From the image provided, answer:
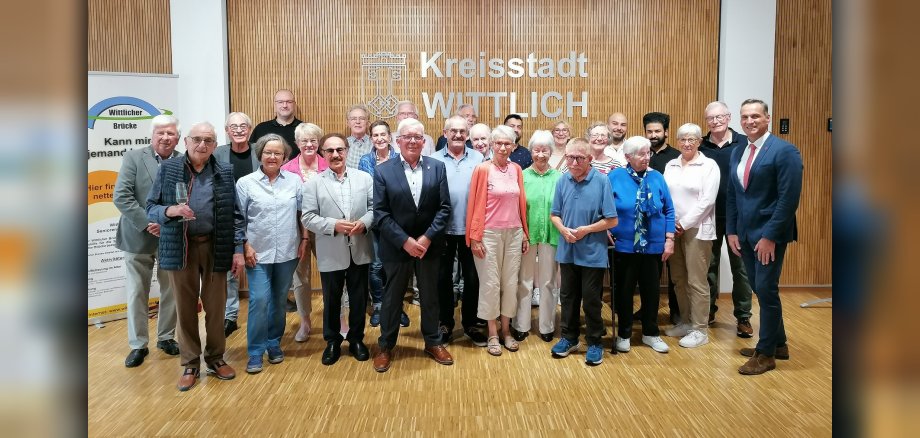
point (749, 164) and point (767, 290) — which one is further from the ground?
point (749, 164)

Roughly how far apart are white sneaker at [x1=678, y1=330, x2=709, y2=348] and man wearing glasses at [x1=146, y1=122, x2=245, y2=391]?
3229mm

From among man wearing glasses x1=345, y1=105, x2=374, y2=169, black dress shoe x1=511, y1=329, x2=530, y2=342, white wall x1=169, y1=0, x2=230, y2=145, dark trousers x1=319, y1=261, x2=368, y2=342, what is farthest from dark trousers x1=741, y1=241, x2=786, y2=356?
white wall x1=169, y1=0, x2=230, y2=145

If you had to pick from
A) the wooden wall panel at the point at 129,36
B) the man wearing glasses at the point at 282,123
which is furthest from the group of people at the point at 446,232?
the wooden wall panel at the point at 129,36

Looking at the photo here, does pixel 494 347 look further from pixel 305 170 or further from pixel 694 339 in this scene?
pixel 305 170

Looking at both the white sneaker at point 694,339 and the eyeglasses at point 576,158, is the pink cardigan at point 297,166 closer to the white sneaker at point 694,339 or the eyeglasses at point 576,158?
the eyeglasses at point 576,158

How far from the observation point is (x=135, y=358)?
14.9 feet

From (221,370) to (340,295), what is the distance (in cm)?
90

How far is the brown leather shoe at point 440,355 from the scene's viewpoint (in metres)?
4.51

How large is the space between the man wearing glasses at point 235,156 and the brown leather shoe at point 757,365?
3703 millimetres

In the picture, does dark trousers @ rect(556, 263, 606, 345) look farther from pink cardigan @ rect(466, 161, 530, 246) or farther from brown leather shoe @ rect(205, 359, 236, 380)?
brown leather shoe @ rect(205, 359, 236, 380)

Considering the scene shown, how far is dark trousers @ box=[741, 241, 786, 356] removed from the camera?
4195 mm

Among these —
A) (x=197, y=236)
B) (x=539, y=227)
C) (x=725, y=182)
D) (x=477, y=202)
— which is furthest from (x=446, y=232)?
(x=725, y=182)

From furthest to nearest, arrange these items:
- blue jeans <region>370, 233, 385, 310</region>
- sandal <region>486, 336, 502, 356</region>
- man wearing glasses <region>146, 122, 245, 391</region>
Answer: blue jeans <region>370, 233, 385, 310</region>
sandal <region>486, 336, 502, 356</region>
man wearing glasses <region>146, 122, 245, 391</region>
